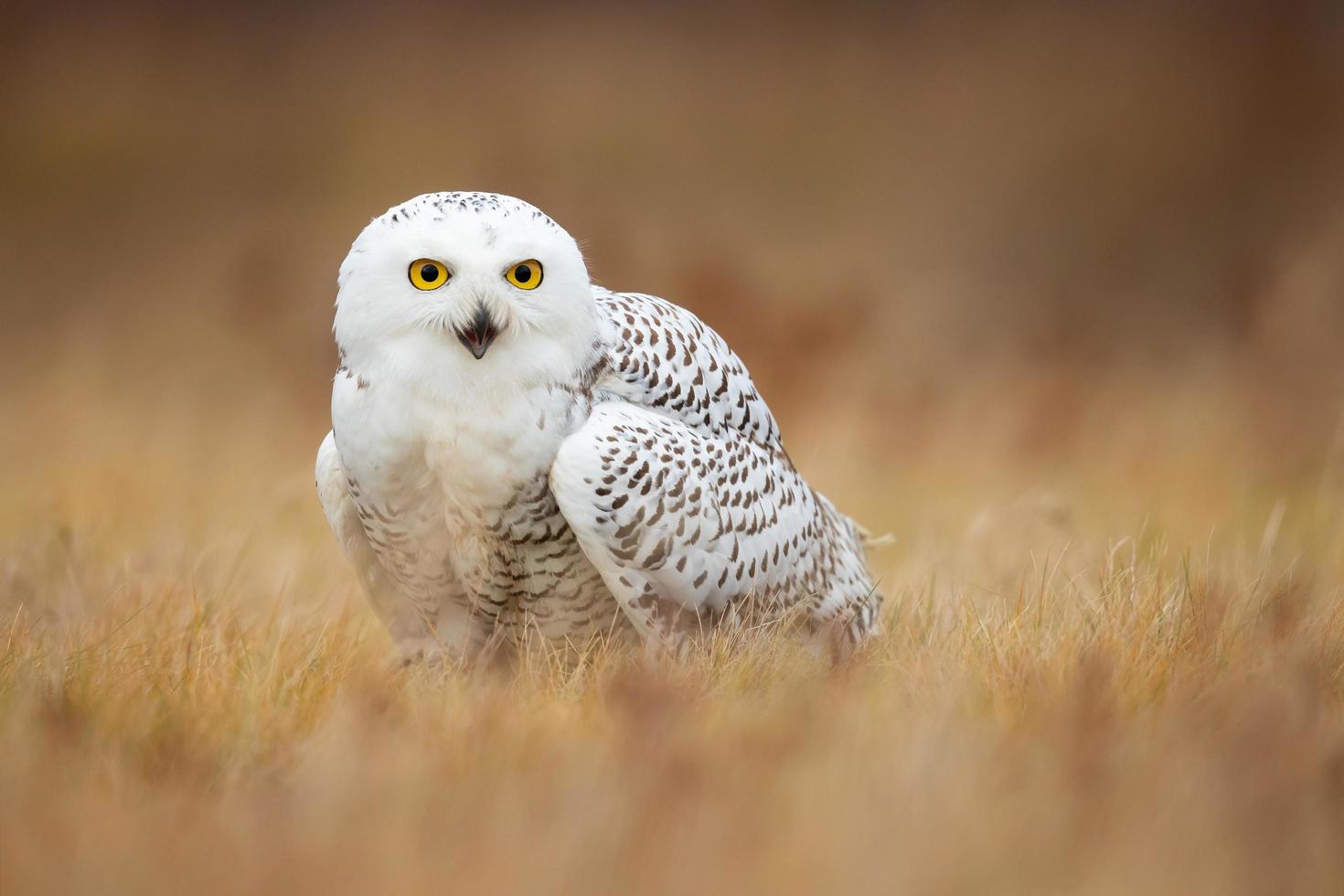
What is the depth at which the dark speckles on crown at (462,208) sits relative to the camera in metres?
2.38

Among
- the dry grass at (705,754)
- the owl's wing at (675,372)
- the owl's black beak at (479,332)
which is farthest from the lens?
the owl's wing at (675,372)

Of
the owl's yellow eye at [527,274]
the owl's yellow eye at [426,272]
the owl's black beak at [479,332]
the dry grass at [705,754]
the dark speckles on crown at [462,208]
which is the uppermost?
the dark speckles on crown at [462,208]

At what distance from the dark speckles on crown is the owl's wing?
1.10 ft

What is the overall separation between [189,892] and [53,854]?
0.22 meters

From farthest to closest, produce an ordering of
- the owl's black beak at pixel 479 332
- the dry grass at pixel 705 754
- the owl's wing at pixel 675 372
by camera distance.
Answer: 1. the owl's wing at pixel 675 372
2. the owl's black beak at pixel 479 332
3. the dry grass at pixel 705 754

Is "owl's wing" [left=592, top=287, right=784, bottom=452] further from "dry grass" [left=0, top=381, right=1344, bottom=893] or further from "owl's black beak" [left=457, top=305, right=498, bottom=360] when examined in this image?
"dry grass" [left=0, top=381, right=1344, bottom=893]

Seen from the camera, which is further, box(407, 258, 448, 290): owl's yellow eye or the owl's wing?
the owl's wing

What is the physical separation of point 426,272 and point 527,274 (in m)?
0.20

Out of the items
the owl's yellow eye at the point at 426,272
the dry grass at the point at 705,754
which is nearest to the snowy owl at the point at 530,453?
the owl's yellow eye at the point at 426,272

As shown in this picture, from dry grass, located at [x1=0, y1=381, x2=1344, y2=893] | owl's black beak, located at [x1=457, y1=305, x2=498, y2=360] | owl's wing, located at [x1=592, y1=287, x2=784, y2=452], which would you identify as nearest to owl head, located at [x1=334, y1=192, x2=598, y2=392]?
owl's black beak, located at [x1=457, y1=305, x2=498, y2=360]

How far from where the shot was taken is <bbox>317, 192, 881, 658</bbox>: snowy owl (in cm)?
238

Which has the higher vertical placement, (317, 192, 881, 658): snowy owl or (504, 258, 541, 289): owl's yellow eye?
(504, 258, 541, 289): owl's yellow eye

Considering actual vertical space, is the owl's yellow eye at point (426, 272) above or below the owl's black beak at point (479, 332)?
above

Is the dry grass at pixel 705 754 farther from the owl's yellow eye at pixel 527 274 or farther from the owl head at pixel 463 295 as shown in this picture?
the owl's yellow eye at pixel 527 274
